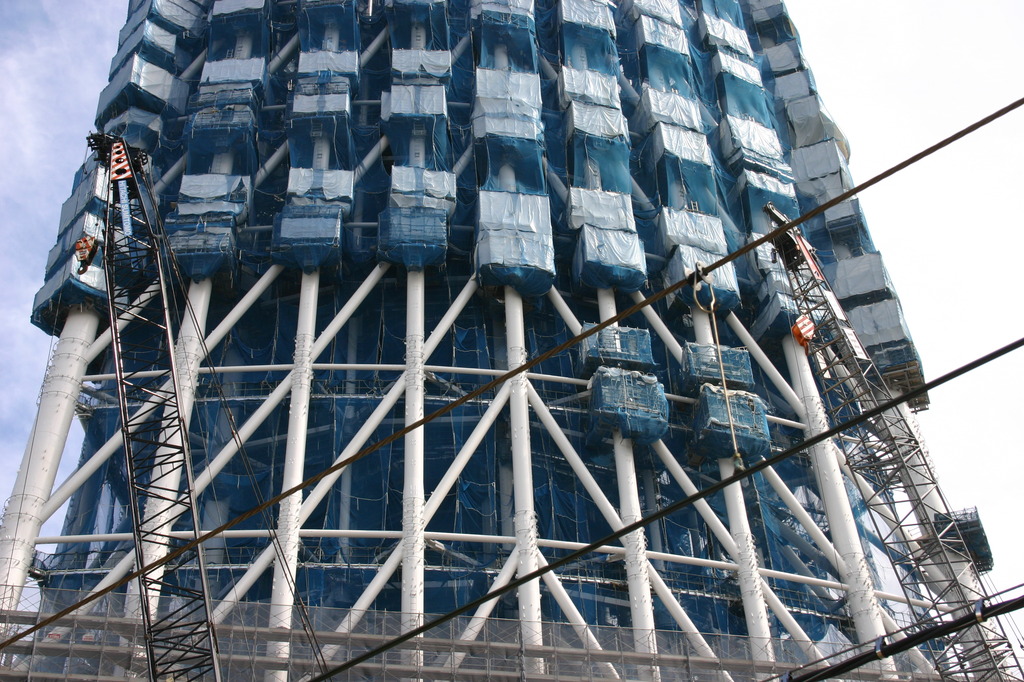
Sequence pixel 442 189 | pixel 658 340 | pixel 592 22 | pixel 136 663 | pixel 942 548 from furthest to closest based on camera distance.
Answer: pixel 592 22
pixel 658 340
pixel 442 189
pixel 942 548
pixel 136 663

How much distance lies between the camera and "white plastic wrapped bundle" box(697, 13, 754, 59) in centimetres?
6881

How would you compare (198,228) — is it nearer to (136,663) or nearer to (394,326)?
(394,326)

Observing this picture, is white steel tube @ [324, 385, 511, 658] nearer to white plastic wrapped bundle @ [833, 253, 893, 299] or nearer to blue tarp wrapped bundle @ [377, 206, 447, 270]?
blue tarp wrapped bundle @ [377, 206, 447, 270]

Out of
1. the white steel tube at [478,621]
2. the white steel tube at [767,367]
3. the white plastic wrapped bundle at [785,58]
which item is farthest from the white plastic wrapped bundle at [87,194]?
the white plastic wrapped bundle at [785,58]

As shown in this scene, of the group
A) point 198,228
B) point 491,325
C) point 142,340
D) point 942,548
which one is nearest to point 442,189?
point 491,325

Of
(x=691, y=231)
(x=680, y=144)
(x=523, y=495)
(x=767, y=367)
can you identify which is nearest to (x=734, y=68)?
(x=680, y=144)

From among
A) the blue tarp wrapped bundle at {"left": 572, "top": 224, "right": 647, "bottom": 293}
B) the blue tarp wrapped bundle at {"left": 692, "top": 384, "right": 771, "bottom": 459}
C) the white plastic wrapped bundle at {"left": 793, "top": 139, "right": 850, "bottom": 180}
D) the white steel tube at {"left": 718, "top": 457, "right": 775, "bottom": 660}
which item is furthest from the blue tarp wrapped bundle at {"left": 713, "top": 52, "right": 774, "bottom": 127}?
the white steel tube at {"left": 718, "top": 457, "right": 775, "bottom": 660}

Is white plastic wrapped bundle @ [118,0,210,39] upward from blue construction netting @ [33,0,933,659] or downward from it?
upward

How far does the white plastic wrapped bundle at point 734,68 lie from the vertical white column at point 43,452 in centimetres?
3905

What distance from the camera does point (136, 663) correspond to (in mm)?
37938

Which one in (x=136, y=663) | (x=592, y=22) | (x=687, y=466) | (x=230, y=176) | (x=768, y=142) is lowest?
(x=136, y=663)

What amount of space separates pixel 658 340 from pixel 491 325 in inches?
Answer: 344

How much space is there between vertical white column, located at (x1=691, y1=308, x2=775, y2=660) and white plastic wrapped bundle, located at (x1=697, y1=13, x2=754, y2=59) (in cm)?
3092

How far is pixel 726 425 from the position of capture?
160 ft
